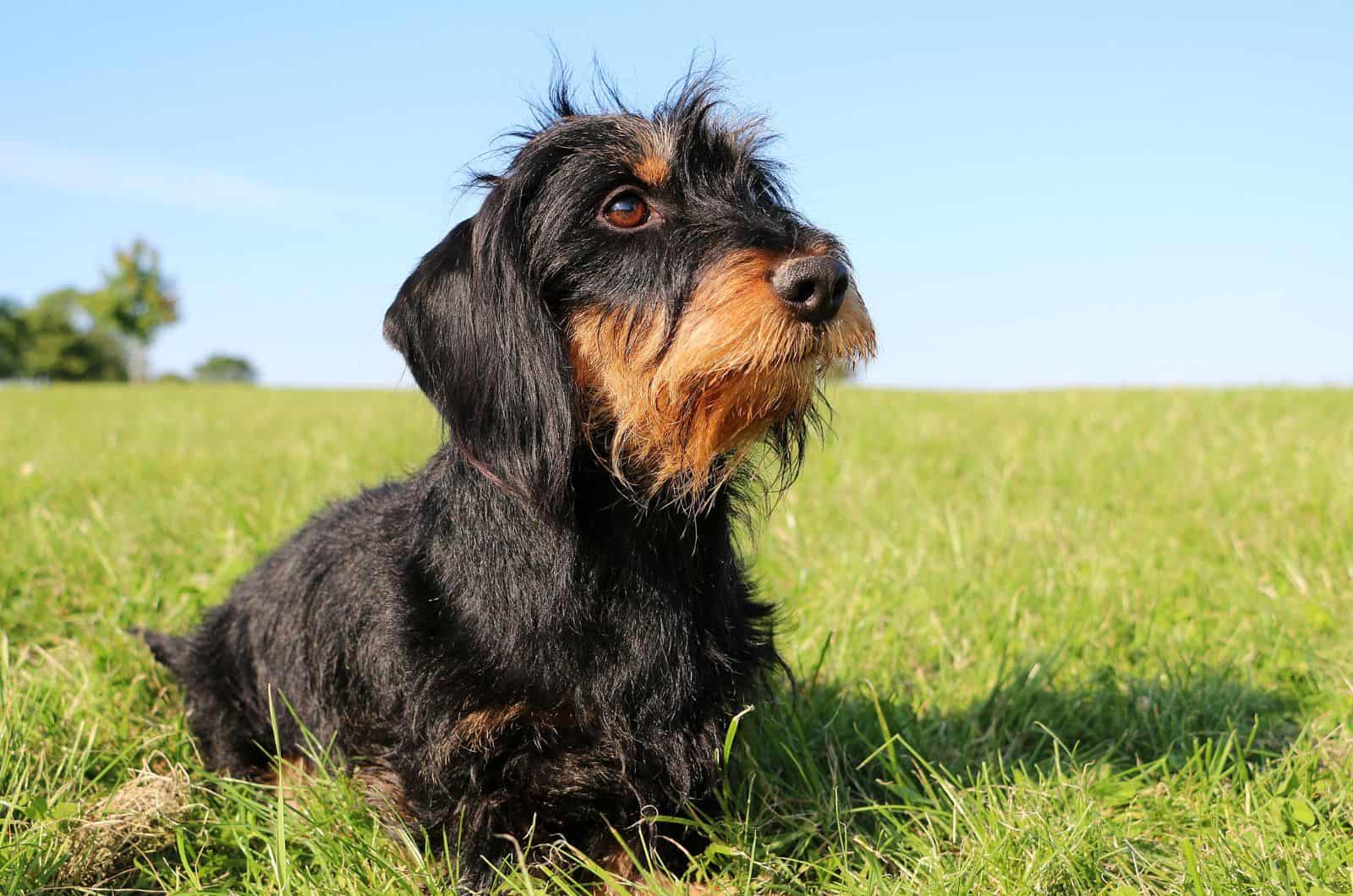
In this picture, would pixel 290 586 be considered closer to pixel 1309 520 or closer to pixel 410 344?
pixel 410 344

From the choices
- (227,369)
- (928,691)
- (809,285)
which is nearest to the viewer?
(809,285)

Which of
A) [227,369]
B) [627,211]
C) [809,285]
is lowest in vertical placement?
[227,369]

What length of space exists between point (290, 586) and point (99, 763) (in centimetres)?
81

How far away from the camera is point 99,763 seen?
3.32 m

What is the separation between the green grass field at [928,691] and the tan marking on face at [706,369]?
92 centimetres

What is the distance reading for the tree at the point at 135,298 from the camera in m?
71.8

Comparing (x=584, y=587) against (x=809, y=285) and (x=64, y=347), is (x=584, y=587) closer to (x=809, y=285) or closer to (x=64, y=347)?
(x=809, y=285)

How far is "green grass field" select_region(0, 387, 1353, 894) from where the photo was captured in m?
2.69

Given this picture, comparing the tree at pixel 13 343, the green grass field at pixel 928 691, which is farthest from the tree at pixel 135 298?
the green grass field at pixel 928 691

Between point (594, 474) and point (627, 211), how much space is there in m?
0.66

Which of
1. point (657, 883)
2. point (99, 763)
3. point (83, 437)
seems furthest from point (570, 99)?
point (83, 437)

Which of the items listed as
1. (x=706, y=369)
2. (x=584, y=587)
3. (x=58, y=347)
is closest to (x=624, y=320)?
(x=706, y=369)

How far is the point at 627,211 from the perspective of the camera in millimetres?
2547

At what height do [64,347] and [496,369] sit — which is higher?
[496,369]
